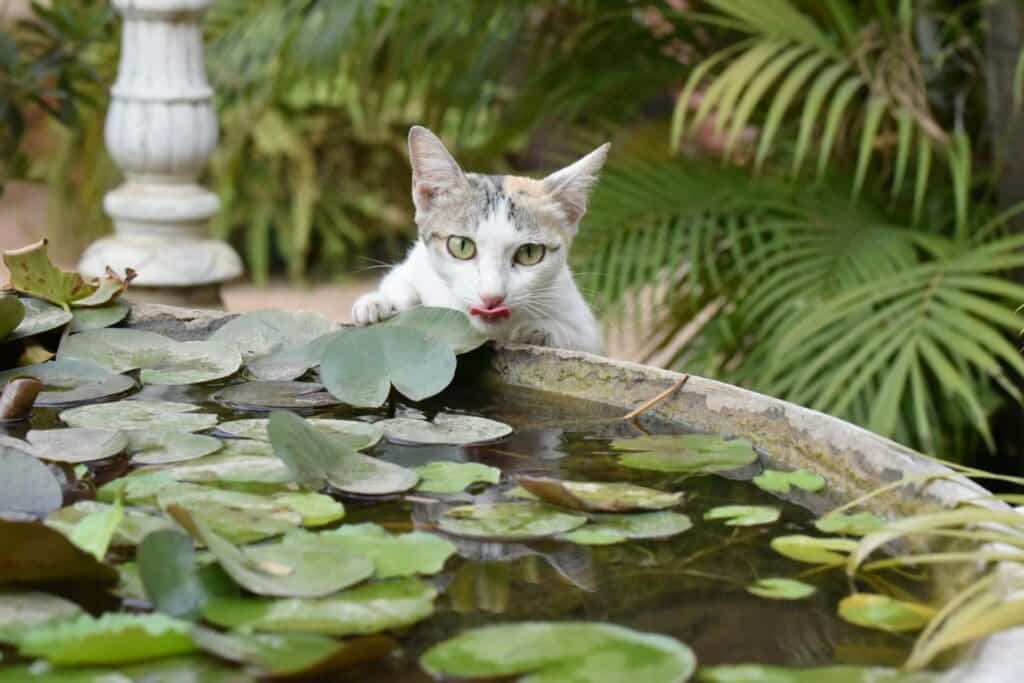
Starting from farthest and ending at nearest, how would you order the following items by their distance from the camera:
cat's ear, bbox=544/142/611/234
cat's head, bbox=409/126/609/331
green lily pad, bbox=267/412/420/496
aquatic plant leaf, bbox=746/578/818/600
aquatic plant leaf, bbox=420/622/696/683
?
cat's ear, bbox=544/142/611/234 < cat's head, bbox=409/126/609/331 < green lily pad, bbox=267/412/420/496 < aquatic plant leaf, bbox=746/578/818/600 < aquatic plant leaf, bbox=420/622/696/683

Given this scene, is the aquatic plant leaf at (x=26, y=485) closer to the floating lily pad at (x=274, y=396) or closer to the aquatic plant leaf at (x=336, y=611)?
the aquatic plant leaf at (x=336, y=611)

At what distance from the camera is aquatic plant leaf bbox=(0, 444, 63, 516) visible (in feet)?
3.13

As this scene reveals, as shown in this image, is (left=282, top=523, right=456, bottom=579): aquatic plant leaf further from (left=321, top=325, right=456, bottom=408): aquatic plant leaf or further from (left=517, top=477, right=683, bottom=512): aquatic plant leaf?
(left=321, top=325, right=456, bottom=408): aquatic plant leaf

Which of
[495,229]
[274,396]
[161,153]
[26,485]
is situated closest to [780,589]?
[26,485]

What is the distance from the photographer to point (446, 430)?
4.03 ft

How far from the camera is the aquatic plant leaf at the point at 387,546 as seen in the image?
0.87 meters

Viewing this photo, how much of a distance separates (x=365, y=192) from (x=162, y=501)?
4746 millimetres

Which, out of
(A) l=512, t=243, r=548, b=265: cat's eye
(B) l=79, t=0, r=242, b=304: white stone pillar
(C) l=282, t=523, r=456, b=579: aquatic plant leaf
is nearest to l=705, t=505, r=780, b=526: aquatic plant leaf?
(C) l=282, t=523, r=456, b=579: aquatic plant leaf

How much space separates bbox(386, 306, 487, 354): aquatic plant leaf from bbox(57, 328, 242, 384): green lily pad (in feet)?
0.62

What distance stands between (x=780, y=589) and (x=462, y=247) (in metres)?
0.93

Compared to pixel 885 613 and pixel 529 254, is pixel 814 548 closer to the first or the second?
pixel 885 613

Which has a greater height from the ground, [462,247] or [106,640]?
[462,247]

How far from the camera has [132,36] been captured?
2.72 metres

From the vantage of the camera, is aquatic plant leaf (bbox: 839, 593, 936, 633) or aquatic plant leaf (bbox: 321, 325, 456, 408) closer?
aquatic plant leaf (bbox: 839, 593, 936, 633)
